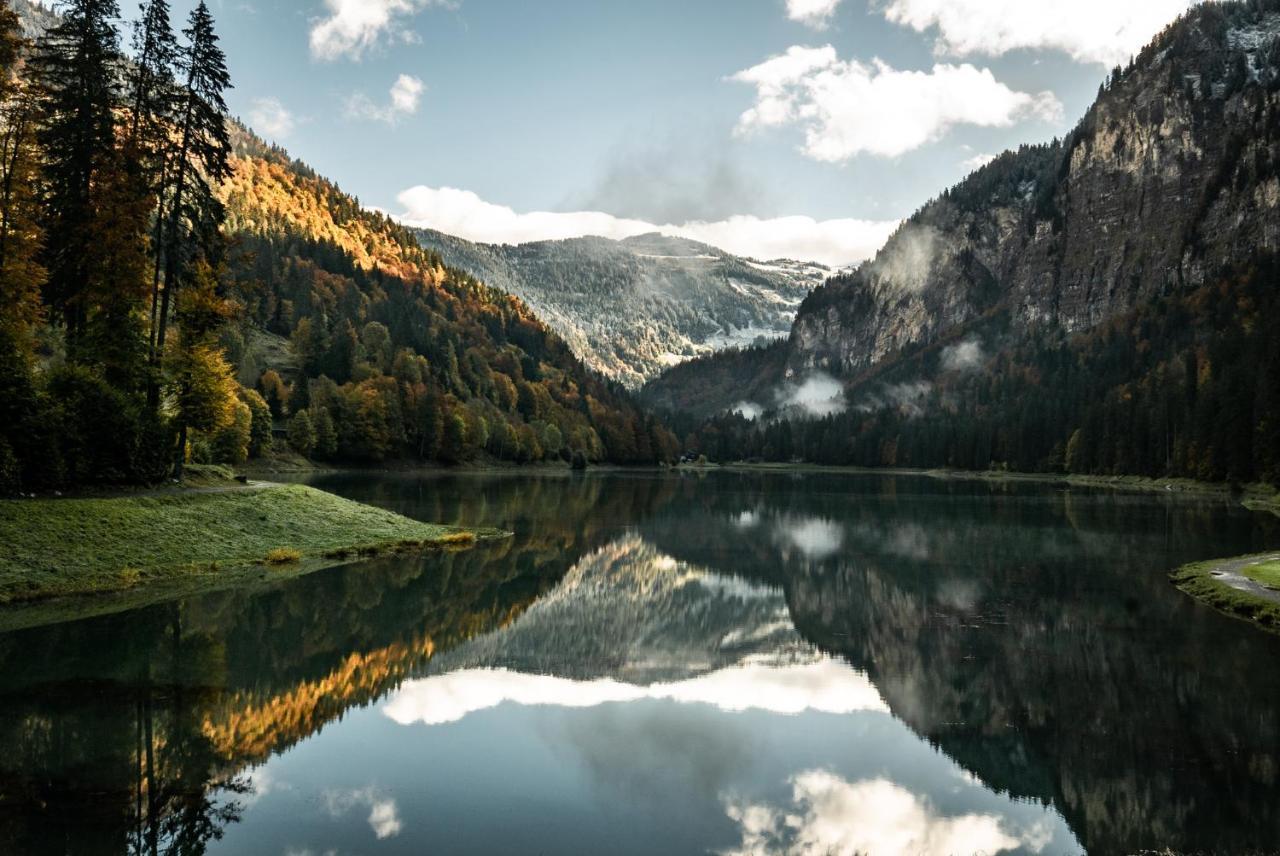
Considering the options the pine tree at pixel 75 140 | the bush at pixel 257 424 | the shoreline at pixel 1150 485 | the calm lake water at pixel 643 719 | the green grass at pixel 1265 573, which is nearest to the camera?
the calm lake water at pixel 643 719

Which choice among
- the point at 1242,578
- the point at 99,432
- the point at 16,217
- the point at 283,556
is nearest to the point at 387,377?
the point at 99,432

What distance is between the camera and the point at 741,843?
42.5 feet


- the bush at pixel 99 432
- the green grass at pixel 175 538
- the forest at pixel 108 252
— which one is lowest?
the green grass at pixel 175 538

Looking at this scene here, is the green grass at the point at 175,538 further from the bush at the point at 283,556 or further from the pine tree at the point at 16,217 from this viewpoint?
the pine tree at the point at 16,217

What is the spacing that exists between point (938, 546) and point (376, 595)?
34.4m

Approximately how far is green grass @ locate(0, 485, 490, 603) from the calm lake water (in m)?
3.53

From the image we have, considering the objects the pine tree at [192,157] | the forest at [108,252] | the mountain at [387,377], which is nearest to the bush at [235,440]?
the mountain at [387,377]

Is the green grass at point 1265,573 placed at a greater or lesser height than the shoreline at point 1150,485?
greater

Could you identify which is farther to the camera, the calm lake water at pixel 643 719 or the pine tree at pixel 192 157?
the pine tree at pixel 192 157

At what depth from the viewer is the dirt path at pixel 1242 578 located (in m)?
30.6

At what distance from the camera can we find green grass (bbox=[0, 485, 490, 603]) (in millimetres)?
28453

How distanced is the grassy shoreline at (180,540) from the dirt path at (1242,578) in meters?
36.3

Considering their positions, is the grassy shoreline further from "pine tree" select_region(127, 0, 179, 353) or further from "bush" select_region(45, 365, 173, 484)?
"pine tree" select_region(127, 0, 179, 353)

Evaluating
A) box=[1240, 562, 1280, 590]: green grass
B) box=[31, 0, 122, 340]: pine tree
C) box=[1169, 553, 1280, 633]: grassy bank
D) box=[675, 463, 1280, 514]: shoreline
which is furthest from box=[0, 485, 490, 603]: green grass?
box=[675, 463, 1280, 514]: shoreline
